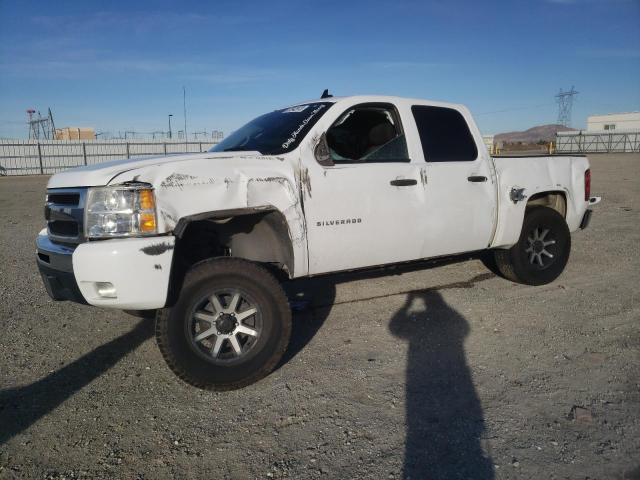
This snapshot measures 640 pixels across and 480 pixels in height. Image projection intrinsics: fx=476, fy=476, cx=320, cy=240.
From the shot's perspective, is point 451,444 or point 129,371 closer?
Answer: point 451,444

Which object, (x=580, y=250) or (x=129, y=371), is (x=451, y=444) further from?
(x=580, y=250)

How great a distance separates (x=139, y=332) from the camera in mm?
4344

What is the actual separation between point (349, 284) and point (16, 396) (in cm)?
353

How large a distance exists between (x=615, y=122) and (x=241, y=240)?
3566 inches

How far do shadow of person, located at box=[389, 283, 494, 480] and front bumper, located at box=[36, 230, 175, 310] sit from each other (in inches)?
70.5

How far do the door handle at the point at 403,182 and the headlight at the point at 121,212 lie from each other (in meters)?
2.00

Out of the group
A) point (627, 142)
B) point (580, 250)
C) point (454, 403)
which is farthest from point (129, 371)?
point (627, 142)

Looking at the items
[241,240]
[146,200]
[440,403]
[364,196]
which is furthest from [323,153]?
[440,403]

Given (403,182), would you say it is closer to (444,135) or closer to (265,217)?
(444,135)

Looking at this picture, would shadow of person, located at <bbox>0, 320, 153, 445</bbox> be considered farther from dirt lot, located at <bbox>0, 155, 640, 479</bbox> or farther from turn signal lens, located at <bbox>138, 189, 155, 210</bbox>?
turn signal lens, located at <bbox>138, 189, 155, 210</bbox>

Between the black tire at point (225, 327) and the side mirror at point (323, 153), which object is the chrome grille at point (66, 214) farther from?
the side mirror at point (323, 153)

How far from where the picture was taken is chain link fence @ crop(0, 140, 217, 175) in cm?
3086

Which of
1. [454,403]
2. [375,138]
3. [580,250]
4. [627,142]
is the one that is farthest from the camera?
[627,142]

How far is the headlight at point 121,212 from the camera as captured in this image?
9.99ft
